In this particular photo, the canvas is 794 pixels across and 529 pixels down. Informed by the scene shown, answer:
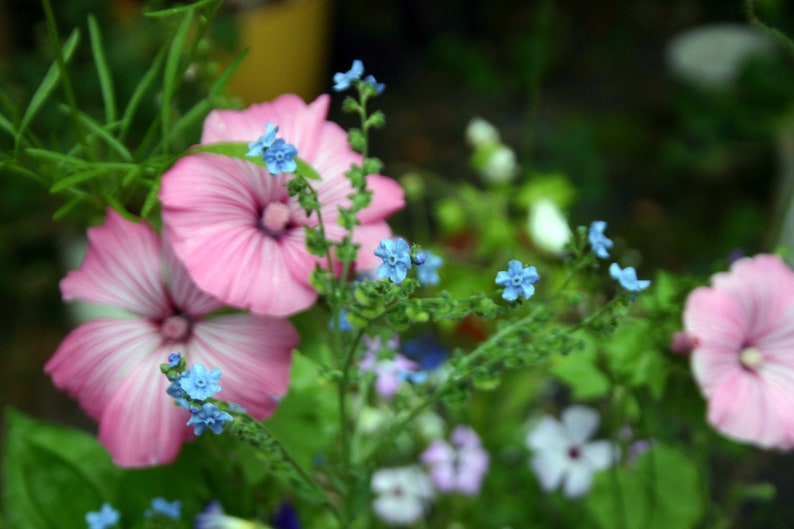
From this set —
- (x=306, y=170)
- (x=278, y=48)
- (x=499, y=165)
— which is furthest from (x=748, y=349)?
(x=278, y=48)

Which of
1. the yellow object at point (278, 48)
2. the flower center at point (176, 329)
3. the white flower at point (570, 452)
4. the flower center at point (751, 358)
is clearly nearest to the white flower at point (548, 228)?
the white flower at point (570, 452)

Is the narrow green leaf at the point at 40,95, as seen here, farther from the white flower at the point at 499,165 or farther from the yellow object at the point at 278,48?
the yellow object at the point at 278,48

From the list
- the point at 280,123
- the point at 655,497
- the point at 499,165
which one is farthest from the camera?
the point at 499,165

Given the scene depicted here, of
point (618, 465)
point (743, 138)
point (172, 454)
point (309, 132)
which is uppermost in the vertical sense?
point (309, 132)

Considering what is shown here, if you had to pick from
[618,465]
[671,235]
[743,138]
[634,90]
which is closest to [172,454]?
[618,465]

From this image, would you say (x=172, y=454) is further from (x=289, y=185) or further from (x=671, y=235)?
(x=671, y=235)

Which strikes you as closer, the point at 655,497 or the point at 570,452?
the point at 655,497

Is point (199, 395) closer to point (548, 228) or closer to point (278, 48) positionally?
point (548, 228)
